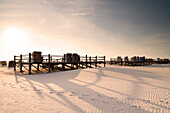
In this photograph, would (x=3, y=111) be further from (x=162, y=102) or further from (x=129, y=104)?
(x=162, y=102)

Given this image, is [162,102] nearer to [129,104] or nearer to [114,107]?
[129,104]

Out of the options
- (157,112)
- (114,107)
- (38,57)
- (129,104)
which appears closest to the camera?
(157,112)

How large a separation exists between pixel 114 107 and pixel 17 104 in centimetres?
375

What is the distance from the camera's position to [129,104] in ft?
15.3

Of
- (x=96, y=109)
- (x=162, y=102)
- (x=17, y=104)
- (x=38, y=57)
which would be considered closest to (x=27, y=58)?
(x=38, y=57)

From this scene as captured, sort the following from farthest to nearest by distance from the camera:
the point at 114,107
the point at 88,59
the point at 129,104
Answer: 1. the point at 88,59
2. the point at 129,104
3. the point at 114,107

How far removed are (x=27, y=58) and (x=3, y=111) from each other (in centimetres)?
1318

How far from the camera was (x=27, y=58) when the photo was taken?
1616cm

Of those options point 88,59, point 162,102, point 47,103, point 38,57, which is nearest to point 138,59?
point 88,59

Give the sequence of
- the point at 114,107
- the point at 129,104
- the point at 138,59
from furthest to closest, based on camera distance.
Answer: the point at 138,59 < the point at 129,104 < the point at 114,107

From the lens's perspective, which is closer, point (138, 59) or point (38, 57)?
point (38, 57)

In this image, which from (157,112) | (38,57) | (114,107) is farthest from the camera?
(38,57)

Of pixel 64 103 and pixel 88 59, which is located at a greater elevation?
pixel 88 59

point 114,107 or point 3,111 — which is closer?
point 3,111
